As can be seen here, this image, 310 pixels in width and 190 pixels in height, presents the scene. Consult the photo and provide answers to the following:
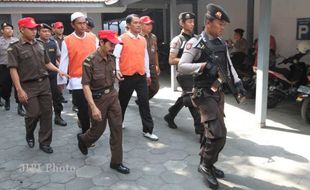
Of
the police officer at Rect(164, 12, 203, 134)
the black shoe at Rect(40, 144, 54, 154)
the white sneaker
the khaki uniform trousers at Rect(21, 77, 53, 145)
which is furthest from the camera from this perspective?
the white sneaker

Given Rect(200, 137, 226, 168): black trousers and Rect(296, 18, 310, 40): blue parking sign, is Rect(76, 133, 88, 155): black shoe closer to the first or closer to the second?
Rect(200, 137, 226, 168): black trousers

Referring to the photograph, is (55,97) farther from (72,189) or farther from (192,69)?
(192,69)

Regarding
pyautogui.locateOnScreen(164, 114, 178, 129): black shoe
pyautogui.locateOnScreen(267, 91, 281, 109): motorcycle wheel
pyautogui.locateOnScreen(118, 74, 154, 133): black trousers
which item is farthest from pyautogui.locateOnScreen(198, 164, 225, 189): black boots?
pyautogui.locateOnScreen(267, 91, 281, 109): motorcycle wheel

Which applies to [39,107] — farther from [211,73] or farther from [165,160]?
[211,73]

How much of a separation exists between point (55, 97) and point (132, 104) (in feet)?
6.48

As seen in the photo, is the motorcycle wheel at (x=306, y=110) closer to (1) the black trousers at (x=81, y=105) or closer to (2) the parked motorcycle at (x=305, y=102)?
(2) the parked motorcycle at (x=305, y=102)

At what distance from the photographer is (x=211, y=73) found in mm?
3438

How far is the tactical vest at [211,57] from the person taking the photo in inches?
138

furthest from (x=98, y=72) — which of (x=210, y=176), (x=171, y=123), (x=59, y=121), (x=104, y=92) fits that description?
(x=59, y=121)

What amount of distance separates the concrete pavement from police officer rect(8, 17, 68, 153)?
582 mm

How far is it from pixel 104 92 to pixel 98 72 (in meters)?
0.24

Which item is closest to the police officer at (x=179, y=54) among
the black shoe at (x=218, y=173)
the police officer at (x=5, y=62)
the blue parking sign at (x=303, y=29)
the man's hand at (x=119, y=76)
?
the man's hand at (x=119, y=76)

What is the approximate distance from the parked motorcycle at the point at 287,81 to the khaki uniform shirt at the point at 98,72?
3.87 meters

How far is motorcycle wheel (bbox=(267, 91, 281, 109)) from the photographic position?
6.77 metres
